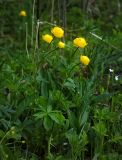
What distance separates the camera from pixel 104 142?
7.79 ft

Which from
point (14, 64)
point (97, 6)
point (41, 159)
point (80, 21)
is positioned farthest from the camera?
point (97, 6)

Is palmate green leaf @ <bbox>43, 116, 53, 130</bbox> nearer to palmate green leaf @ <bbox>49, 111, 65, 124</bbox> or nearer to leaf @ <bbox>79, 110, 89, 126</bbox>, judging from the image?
palmate green leaf @ <bbox>49, 111, 65, 124</bbox>

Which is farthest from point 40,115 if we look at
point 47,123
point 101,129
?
point 101,129

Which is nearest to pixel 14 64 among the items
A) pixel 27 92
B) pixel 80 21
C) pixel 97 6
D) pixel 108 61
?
pixel 27 92

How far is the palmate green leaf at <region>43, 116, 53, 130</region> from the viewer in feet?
7.12

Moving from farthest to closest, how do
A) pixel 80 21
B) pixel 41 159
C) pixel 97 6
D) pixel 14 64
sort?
1. pixel 97 6
2. pixel 80 21
3. pixel 14 64
4. pixel 41 159

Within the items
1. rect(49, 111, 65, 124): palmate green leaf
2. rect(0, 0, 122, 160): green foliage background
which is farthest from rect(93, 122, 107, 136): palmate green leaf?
rect(49, 111, 65, 124): palmate green leaf

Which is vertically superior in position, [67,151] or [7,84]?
[7,84]

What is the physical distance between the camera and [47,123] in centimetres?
218

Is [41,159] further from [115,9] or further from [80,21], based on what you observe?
[115,9]

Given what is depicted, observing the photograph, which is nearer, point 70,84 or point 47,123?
point 47,123

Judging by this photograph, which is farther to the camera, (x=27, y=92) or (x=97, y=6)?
(x=97, y=6)

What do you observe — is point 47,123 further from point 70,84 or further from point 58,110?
point 70,84

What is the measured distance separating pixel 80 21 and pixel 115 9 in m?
0.79
